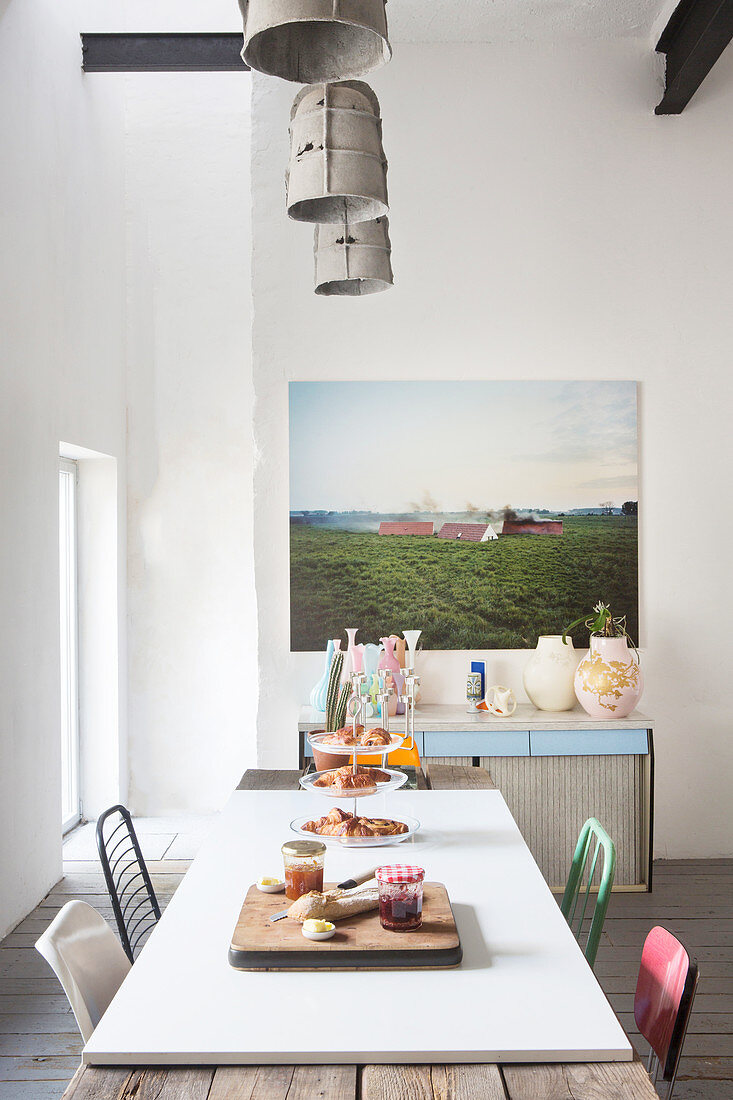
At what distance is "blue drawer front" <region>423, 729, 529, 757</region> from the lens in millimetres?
4312

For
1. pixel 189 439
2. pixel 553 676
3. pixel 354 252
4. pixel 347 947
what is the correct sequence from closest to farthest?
pixel 347 947, pixel 354 252, pixel 553 676, pixel 189 439

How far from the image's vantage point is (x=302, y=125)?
6.93 ft

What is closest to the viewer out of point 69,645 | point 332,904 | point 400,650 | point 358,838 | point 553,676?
point 332,904

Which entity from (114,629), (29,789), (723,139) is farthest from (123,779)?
(723,139)

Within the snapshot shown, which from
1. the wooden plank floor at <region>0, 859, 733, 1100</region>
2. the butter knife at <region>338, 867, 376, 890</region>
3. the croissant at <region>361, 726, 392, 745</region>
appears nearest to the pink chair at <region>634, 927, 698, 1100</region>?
the butter knife at <region>338, 867, 376, 890</region>

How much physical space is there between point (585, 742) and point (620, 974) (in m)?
1.09

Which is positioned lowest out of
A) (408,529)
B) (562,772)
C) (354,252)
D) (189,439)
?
(562,772)

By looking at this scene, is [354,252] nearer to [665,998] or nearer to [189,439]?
[665,998]

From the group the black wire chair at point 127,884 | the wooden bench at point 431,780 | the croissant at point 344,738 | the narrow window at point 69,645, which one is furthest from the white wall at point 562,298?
the croissant at point 344,738

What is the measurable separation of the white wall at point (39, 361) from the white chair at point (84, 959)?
6.63 ft

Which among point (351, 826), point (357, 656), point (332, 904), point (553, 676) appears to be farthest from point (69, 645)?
point (332, 904)

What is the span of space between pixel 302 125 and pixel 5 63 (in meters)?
2.62

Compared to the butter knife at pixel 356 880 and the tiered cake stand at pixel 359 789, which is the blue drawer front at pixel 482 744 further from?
the butter knife at pixel 356 880

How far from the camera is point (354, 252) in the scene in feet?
7.98
